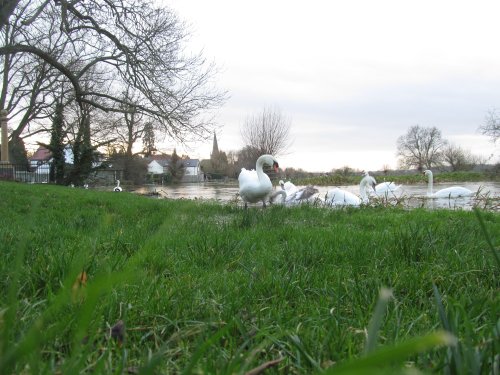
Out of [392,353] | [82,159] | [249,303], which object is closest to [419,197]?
[249,303]

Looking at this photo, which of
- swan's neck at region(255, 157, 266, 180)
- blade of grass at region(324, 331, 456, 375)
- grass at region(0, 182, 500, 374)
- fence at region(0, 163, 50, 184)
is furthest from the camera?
fence at region(0, 163, 50, 184)

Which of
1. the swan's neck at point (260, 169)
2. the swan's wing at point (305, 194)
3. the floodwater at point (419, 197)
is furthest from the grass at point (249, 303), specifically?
the swan's wing at point (305, 194)

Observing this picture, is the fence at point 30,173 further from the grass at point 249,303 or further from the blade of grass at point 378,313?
the blade of grass at point 378,313

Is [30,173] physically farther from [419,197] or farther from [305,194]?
[419,197]

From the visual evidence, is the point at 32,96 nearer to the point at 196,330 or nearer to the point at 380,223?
the point at 380,223

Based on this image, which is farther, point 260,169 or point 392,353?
point 260,169

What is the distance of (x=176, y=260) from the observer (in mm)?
2727

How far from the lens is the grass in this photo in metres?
0.59

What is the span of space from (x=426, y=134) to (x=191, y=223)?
75.7 metres

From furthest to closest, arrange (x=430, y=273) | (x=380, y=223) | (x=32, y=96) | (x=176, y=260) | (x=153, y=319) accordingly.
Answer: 1. (x=32, y=96)
2. (x=380, y=223)
3. (x=176, y=260)
4. (x=430, y=273)
5. (x=153, y=319)

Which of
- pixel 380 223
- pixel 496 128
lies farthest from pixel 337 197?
pixel 496 128

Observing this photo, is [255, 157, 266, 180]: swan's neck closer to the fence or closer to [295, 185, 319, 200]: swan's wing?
[295, 185, 319, 200]: swan's wing

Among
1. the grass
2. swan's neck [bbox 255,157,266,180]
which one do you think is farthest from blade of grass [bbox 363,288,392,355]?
swan's neck [bbox 255,157,266,180]

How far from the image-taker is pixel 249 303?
73.0 inches
